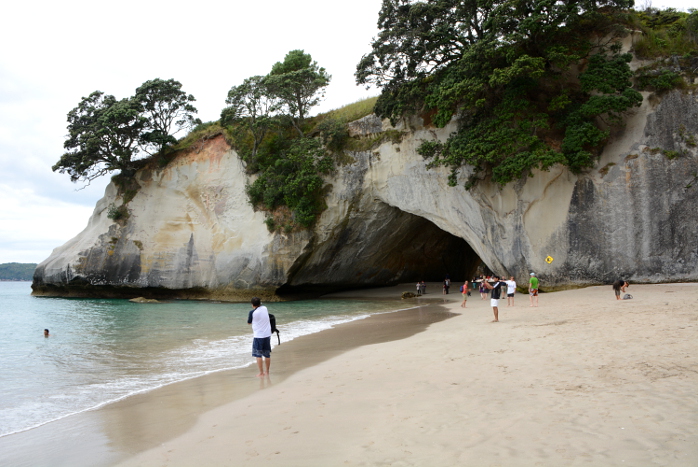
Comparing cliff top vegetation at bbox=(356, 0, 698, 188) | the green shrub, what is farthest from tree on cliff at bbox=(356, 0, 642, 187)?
the green shrub

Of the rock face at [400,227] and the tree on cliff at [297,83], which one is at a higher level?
the tree on cliff at [297,83]

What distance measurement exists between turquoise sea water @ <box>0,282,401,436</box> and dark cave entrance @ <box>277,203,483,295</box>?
8465mm

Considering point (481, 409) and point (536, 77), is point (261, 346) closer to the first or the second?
point (481, 409)

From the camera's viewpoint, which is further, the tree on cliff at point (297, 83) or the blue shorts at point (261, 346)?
the tree on cliff at point (297, 83)

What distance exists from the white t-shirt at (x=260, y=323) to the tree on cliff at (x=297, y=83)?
2060 cm

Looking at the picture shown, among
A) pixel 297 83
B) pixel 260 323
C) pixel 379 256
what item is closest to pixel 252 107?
pixel 297 83

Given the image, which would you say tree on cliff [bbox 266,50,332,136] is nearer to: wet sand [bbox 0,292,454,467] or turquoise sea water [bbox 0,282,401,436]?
turquoise sea water [bbox 0,282,401,436]

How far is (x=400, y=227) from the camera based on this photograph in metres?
28.0

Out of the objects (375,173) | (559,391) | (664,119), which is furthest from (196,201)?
(559,391)

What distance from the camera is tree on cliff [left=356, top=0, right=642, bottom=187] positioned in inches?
657

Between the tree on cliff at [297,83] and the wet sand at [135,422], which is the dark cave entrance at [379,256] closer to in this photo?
the tree on cliff at [297,83]

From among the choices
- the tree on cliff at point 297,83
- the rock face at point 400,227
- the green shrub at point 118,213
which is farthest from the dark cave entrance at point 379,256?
the green shrub at point 118,213

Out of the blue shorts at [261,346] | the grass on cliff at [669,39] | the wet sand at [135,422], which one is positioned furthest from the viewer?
the grass on cliff at [669,39]

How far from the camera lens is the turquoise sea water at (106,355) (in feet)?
23.0
